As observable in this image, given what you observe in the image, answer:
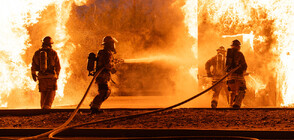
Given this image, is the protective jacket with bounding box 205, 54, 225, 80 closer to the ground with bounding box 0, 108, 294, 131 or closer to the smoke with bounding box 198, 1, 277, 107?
the ground with bounding box 0, 108, 294, 131

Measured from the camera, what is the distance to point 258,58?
12891 millimetres

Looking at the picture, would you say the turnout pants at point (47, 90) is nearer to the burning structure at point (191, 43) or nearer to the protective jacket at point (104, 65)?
the protective jacket at point (104, 65)

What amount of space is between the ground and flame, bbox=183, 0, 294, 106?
5.66m

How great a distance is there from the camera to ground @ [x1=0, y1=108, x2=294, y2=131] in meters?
5.77

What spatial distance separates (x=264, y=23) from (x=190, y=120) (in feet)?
25.5

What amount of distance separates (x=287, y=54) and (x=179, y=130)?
30.6ft

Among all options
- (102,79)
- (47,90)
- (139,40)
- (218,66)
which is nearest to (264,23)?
(218,66)

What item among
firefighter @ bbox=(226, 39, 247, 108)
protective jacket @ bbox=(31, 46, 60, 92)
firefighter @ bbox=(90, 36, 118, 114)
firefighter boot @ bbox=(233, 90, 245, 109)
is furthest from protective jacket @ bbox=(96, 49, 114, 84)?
firefighter boot @ bbox=(233, 90, 245, 109)

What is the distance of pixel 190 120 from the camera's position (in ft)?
20.5

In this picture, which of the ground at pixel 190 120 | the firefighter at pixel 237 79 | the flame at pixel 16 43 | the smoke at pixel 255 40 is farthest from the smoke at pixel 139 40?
the ground at pixel 190 120

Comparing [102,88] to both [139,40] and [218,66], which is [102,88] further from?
[139,40]

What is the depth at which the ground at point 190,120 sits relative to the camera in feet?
18.9

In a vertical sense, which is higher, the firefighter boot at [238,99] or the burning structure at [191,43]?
the burning structure at [191,43]

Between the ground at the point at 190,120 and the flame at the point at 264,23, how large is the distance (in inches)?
223
